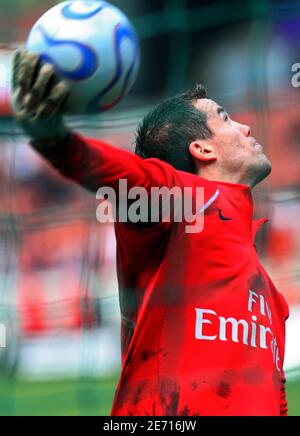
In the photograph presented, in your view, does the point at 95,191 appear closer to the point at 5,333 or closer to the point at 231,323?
the point at 231,323

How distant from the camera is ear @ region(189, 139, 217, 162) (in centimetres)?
189

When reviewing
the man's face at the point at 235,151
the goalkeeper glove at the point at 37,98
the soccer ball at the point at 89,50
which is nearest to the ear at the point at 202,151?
the man's face at the point at 235,151

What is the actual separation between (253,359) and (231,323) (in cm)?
8

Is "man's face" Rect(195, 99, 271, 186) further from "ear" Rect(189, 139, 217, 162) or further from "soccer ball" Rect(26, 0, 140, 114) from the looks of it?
"soccer ball" Rect(26, 0, 140, 114)

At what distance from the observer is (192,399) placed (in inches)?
66.4

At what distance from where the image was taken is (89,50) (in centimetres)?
157

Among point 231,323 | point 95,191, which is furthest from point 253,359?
point 95,191

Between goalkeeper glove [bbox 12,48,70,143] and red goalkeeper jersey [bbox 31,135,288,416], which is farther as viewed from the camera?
red goalkeeper jersey [bbox 31,135,288,416]

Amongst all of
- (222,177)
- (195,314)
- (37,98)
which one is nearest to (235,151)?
(222,177)

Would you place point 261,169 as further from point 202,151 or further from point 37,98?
point 37,98

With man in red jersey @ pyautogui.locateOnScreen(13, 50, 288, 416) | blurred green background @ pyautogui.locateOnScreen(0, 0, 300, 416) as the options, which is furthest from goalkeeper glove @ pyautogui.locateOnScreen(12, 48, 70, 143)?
blurred green background @ pyautogui.locateOnScreen(0, 0, 300, 416)

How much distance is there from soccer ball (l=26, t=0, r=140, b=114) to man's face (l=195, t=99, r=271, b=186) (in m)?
0.31

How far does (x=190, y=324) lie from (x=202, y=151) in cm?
37
